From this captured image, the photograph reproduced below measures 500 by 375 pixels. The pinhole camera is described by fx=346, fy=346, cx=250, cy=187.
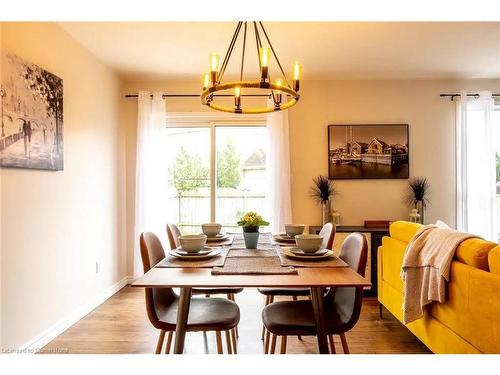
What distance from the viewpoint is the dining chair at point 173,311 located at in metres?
1.80

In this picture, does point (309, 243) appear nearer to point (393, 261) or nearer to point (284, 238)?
point (284, 238)

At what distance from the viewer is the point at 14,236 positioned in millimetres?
2197

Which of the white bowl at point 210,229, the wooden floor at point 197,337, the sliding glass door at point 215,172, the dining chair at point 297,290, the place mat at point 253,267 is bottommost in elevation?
the wooden floor at point 197,337

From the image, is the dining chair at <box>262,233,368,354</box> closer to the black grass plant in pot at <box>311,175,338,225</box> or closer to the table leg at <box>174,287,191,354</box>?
the table leg at <box>174,287,191,354</box>

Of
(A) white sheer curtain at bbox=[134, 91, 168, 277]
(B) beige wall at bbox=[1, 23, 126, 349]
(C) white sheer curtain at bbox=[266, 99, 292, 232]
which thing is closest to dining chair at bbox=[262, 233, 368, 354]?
(B) beige wall at bbox=[1, 23, 126, 349]

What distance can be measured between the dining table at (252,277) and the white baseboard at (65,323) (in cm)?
137

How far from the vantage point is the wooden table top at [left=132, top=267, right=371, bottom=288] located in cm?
137

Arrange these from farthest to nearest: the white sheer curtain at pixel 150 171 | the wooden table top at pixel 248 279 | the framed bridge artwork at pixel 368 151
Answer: the framed bridge artwork at pixel 368 151 < the white sheer curtain at pixel 150 171 < the wooden table top at pixel 248 279

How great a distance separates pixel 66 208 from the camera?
2.88 meters

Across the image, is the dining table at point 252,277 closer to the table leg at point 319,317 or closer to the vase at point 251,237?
the table leg at point 319,317

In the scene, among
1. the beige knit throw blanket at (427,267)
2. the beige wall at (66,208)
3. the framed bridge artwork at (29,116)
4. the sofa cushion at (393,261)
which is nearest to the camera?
the beige knit throw blanket at (427,267)

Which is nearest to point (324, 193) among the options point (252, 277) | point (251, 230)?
point (251, 230)

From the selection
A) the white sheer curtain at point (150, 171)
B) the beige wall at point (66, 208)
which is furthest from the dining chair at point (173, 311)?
the white sheer curtain at point (150, 171)

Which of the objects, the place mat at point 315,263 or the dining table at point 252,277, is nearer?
the dining table at point 252,277
